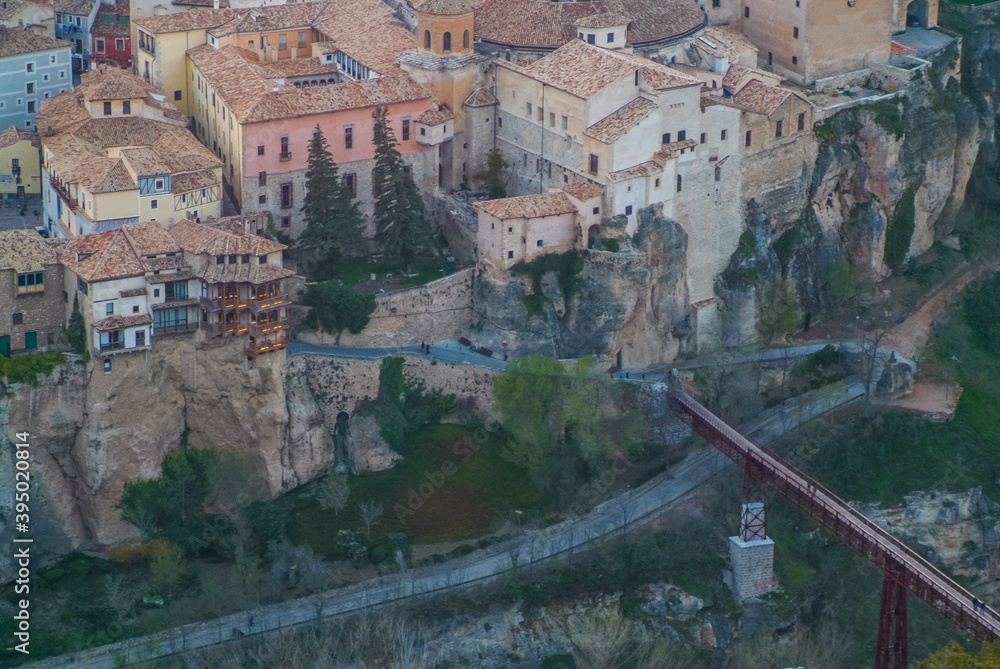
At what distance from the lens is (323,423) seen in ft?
331

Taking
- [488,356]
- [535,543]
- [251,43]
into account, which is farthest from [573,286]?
[251,43]

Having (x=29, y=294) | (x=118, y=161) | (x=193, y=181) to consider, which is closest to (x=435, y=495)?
(x=193, y=181)

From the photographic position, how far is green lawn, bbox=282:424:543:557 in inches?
3878

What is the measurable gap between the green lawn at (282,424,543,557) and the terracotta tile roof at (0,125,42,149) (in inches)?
899

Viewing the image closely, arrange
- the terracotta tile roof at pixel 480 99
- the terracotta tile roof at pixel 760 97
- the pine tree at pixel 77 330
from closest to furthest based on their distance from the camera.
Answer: the pine tree at pixel 77 330 → the terracotta tile roof at pixel 480 99 → the terracotta tile roof at pixel 760 97

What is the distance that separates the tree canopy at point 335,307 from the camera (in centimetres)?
10019

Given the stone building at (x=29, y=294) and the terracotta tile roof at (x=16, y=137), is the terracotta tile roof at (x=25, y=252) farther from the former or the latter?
the terracotta tile roof at (x=16, y=137)

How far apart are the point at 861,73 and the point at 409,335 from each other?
3197 centimetres

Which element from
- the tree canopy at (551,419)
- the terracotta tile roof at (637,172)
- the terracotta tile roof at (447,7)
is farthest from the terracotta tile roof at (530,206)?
the terracotta tile roof at (447,7)

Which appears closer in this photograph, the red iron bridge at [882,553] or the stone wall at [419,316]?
the red iron bridge at [882,553]

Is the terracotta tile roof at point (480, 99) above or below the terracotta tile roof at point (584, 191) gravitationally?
above

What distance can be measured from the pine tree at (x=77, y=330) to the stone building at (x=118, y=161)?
180 inches

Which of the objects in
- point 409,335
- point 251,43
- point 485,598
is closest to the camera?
point 485,598

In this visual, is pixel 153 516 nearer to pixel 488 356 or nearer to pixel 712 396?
pixel 488 356
